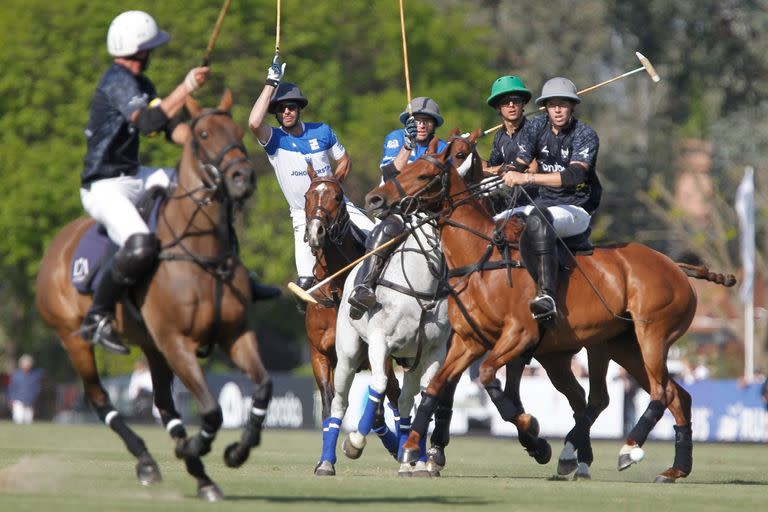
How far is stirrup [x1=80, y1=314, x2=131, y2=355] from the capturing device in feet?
35.0

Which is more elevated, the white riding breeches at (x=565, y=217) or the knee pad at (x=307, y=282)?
the white riding breeches at (x=565, y=217)

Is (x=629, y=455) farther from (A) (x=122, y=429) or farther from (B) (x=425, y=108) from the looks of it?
(A) (x=122, y=429)

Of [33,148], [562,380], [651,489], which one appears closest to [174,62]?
[33,148]

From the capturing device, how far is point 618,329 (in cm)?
1410

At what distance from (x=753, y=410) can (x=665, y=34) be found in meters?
18.7

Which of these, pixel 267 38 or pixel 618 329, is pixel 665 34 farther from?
pixel 618 329

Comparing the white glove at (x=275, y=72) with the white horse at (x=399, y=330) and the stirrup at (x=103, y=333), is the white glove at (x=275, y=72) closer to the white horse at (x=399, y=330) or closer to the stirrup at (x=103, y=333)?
the white horse at (x=399, y=330)

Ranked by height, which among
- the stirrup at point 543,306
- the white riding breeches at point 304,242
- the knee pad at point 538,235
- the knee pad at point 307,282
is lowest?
the knee pad at point 307,282

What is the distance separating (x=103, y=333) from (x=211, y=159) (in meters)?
1.43

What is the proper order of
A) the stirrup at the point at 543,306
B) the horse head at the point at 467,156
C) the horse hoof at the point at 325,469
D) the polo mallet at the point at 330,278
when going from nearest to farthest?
the horse hoof at the point at 325,469 < the stirrup at the point at 543,306 < the horse head at the point at 467,156 < the polo mallet at the point at 330,278

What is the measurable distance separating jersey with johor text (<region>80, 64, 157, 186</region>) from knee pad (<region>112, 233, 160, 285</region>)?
91 centimetres

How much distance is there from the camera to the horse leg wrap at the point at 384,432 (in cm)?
1413

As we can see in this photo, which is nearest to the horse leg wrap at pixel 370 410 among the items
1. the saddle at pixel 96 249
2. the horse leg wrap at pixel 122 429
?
the horse leg wrap at pixel 122 429

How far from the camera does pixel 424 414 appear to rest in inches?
503
